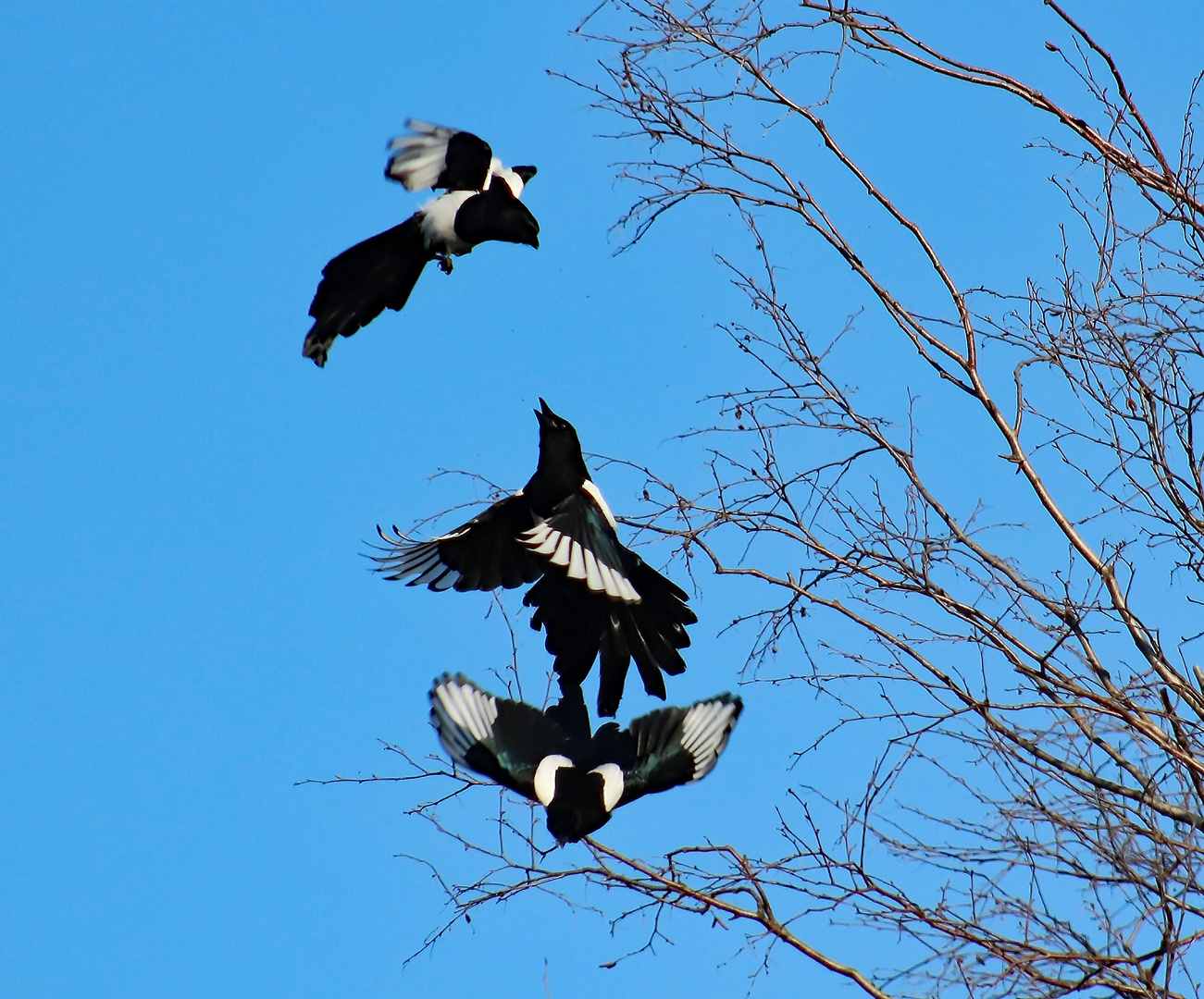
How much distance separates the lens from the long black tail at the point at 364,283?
4914 mm

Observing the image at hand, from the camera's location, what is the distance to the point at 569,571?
190 inches

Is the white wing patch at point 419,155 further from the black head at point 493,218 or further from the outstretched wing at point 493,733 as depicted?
the outstretched wing at point 493,733

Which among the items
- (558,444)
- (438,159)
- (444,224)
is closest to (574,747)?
(558,444)

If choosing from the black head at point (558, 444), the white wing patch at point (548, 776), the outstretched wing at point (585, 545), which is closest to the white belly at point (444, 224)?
the black head at point (558, 444)

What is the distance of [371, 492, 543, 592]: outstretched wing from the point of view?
5.41 metres

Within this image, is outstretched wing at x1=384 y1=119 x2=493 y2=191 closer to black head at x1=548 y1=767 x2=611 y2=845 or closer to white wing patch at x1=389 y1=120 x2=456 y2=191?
white wing patch at x1=389 y1=120 x2=456 y2=191

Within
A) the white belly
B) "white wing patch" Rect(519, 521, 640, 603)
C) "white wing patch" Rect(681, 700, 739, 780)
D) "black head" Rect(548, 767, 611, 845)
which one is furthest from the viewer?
"white wing patch" Rect(681, 700, 739, 780)

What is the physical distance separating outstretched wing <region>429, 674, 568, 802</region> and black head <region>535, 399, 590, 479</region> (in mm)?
884

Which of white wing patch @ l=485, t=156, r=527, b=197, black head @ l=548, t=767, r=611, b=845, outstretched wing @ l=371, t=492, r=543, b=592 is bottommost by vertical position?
black head @ l=548, t=767, r=611, b=845

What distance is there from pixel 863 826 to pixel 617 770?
1.46 metres

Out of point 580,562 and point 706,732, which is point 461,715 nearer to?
point 580,562

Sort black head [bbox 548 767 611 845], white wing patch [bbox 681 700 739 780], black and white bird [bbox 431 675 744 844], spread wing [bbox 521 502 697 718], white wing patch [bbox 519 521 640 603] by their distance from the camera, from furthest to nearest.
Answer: white wing patch [bbox 681 700 739 780] < spread wing [bbox 521 502 697 718] < white wing patch [bbox 519 521 640 603] < black and white bird [bbox 431 675 744 844] < black head [bbox 548 767 611 845]

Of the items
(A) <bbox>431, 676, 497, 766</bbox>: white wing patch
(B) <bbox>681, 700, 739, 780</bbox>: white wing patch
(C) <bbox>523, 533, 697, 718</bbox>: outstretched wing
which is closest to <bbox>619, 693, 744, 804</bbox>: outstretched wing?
(B) <bbox>681, 700, 739, 780</bbox>: white wing patch

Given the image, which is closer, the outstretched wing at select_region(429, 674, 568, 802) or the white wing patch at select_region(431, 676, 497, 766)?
the outstretched wing at select_region(429, 674, 568, 802)
